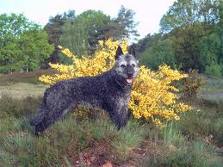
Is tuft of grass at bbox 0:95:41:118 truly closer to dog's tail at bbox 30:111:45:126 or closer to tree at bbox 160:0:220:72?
dog's tail at bbox 30:111:45:126

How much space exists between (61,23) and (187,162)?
9705 centimetres

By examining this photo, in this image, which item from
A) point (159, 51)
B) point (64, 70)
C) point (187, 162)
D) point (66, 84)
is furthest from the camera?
point (159, 51)

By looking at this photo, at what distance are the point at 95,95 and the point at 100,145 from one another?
131 centimetres

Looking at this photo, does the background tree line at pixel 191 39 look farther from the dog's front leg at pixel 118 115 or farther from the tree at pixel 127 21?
the dog's front leg at pixel 118 115

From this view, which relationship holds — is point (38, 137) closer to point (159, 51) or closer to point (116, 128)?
point (116, 128)

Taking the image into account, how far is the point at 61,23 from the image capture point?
105 m

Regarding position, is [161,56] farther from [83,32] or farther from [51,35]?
[51,35]

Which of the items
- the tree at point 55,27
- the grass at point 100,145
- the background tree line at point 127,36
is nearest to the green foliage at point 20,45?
the background tree line at point 127,36

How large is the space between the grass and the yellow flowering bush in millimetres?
455

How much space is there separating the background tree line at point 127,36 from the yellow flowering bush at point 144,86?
33.4 meters

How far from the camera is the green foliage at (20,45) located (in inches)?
3263

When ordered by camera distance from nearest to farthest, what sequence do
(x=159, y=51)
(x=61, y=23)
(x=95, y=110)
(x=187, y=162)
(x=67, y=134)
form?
(x=187, y=162), (x=67, y=134), (x=95, y=110), (x=159, y=51), (x=61, y=23)

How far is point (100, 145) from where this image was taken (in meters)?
10.4

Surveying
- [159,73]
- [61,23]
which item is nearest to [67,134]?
[159,73]
